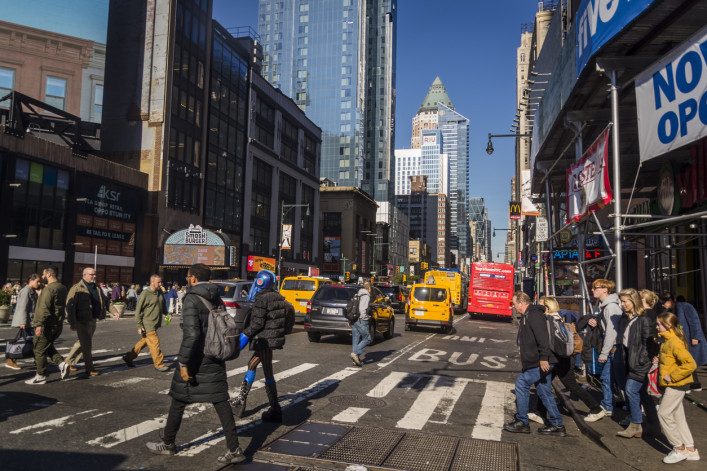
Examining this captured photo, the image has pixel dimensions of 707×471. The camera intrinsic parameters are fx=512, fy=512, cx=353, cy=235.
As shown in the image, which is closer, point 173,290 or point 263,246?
point 173,290

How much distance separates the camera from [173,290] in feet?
99.6

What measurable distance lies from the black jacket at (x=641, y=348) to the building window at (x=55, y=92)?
39.1 metres

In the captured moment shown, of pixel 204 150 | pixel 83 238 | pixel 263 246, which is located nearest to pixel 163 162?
pixel 204 150

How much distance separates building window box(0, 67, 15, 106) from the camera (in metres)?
32.8

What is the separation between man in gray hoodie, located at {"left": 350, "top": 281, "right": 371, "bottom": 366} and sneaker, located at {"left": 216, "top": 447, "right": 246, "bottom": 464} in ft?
21.1

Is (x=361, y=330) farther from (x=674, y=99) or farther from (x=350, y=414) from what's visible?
(x=674, y=99)

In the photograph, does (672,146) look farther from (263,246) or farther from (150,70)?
(263,246)

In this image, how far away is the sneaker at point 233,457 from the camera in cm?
518

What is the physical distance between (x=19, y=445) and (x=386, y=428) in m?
4.20

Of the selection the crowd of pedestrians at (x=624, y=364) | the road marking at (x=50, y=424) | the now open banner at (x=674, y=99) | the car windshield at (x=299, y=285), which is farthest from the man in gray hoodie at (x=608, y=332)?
the car windshield at (x=299, y=285)

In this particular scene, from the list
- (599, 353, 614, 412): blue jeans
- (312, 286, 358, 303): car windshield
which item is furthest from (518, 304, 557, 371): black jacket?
(312, 286, 358, 303): car windshield

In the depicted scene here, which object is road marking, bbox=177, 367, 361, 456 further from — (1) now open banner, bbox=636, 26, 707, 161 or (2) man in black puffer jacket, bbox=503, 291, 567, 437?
(1) now open banner, bbox=636, 26, 707, 161

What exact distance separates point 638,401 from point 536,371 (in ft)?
4.20

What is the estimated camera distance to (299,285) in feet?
69.7
